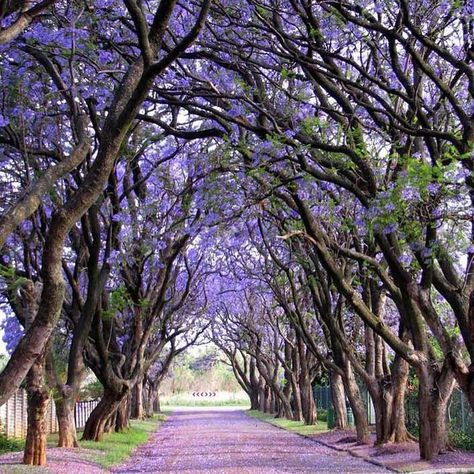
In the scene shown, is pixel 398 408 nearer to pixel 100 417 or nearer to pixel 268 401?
pixel 100 417

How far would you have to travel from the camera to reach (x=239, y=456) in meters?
17.8

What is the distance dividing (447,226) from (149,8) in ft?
22.2

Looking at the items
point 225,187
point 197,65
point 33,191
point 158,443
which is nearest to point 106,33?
point 197,65

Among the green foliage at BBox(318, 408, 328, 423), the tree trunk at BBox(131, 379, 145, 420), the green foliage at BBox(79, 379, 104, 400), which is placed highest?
the green foliage at BBox(79, 379, 104, 400)

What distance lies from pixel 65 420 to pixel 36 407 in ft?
12.0

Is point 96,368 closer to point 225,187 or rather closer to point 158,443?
point 158,443

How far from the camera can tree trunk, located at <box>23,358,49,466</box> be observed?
1358 cm

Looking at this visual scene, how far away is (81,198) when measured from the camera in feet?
26.7

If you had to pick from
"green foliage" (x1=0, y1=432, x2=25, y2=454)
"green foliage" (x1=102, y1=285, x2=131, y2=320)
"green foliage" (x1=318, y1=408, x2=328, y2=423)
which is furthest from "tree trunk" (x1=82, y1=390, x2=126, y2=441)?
"green foliage" (x1=318, y1=408, x2=328, y2=423)

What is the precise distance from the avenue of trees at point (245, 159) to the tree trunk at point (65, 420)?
50 millimetres

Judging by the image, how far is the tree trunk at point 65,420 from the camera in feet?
56.2

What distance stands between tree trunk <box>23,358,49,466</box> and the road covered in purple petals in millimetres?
1779

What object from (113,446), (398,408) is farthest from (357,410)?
(113,446)

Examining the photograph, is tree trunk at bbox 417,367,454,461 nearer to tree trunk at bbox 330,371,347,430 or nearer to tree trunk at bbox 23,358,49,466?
tree trunk at bbox 23,358,49,466
